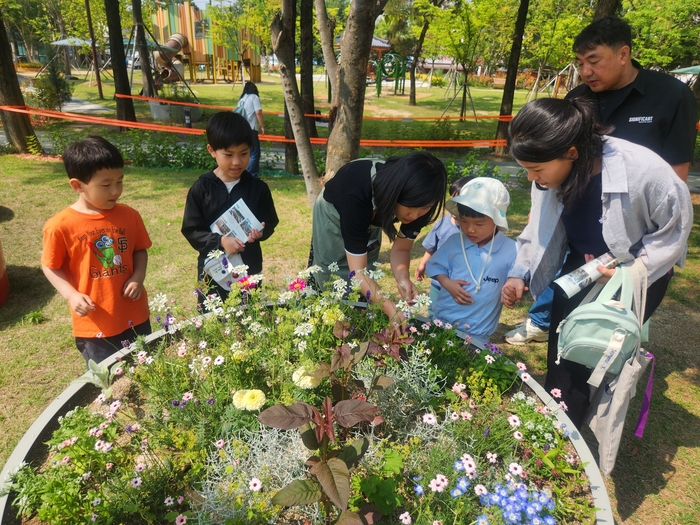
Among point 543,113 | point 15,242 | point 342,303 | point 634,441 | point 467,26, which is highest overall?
point 467,26

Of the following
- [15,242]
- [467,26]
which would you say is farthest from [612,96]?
[467,26]

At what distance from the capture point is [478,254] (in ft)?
8.04

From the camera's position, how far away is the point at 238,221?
95.5 inches

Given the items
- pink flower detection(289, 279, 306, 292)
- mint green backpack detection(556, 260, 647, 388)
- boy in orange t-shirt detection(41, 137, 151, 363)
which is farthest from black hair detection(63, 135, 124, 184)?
mint green backpack detection(556, 260, 647, 388)

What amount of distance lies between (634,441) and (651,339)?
1351 mm

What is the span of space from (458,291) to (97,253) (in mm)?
1889

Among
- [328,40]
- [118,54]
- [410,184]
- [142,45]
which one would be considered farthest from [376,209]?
[142,45]

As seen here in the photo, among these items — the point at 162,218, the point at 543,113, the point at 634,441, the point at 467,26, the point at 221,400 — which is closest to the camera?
the point at 543,113

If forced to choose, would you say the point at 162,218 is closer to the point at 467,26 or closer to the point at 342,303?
the point at 342,303

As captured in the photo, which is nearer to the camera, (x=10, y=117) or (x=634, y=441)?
(x=634, y=441)

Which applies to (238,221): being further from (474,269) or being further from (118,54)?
(118,54)

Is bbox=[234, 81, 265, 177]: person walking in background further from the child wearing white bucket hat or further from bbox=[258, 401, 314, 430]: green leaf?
bbox=[258, 401, 314, 430]: green leaf

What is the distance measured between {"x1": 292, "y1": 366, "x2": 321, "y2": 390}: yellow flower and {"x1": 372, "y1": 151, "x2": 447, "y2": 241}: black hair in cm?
76

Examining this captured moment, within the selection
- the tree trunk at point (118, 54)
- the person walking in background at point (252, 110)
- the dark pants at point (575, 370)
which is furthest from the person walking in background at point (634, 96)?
the tree trunk at point (118, 54)
